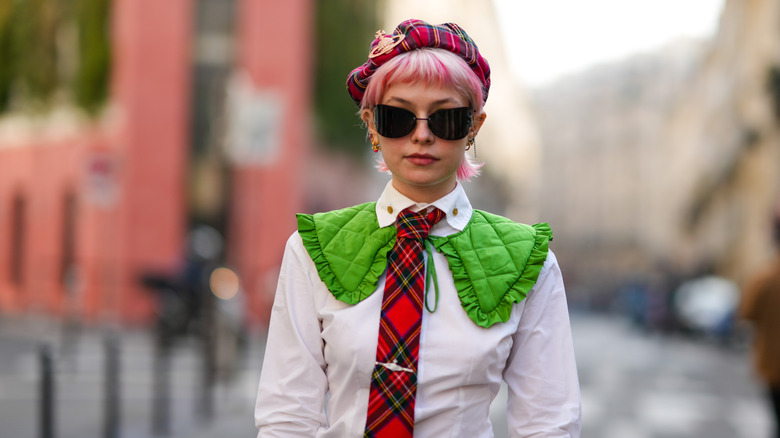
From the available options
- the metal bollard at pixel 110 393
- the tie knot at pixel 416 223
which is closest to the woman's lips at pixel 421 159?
the tie knot at pixel 416 223

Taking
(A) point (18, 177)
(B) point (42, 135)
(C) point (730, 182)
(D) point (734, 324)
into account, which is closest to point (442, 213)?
(D) point (734, 324)

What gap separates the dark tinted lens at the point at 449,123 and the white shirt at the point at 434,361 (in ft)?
0.49

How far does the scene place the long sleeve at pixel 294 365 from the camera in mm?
2449

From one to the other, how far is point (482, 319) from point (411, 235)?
10.1 inches

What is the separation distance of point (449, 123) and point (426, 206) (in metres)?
0.20

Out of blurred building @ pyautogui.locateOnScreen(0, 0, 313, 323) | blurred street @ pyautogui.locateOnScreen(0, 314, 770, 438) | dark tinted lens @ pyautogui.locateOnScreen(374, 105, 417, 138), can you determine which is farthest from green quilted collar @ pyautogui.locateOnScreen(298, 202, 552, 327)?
blurred building @ pyautogui.locateOnScreen(0, 0, 313, 323)

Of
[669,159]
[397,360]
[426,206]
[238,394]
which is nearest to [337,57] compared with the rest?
[238,394]

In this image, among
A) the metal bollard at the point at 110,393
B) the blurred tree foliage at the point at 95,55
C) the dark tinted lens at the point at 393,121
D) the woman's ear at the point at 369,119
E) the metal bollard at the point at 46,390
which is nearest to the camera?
the dark tinted lens at the point at 393,121

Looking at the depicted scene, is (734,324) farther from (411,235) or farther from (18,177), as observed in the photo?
(411,235)

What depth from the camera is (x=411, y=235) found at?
2.50m

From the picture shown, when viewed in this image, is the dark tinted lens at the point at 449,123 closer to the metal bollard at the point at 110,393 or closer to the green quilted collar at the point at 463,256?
the green quilted collar at the point at 463,256

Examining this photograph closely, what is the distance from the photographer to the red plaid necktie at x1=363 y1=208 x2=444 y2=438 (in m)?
2.36

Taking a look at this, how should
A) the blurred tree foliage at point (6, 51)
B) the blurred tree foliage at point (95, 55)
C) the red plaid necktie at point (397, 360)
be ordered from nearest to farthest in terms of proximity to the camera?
the red plaid necktie at point (397, 360) → the blurred tree foliage at point (95, 55) → the blurred tree foliage at point (6, 51)

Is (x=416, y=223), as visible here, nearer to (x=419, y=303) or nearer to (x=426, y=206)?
(x=426, y=206)
